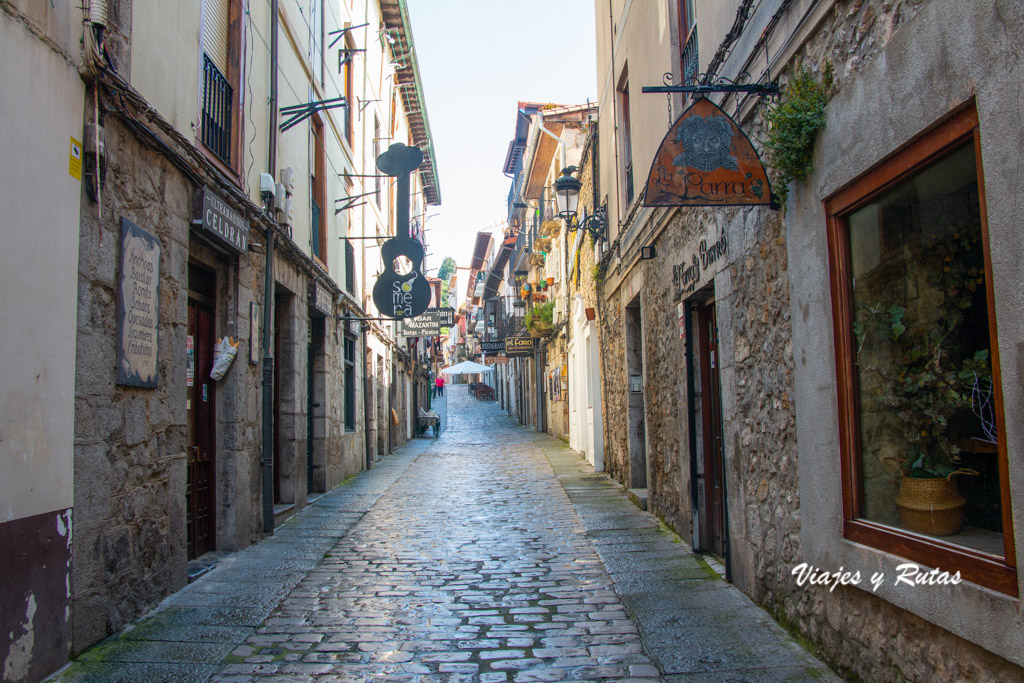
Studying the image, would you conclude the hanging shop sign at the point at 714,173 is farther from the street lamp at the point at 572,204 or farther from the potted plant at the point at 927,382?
the street lamp at the point at 572,204

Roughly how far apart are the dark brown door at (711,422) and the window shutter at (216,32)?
5022mm

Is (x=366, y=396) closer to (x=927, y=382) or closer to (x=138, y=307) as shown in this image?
(x=138, y=307)

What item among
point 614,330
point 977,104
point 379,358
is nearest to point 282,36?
point 614,330

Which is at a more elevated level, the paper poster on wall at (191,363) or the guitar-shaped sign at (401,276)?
the guitar-shaped sign at (401,276)

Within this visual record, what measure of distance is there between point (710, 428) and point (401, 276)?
8146 millimetres

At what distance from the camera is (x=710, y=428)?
6.71 m

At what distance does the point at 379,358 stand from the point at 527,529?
10980 mm

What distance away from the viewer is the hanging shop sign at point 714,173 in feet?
14.2

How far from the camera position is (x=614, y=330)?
11.6 m

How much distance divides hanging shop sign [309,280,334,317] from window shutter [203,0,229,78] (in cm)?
357

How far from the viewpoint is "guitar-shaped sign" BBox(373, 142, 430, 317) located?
533 inches

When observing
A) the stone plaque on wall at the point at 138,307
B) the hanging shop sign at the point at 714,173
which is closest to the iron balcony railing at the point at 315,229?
the stone plaque on wall at the point at 138,307

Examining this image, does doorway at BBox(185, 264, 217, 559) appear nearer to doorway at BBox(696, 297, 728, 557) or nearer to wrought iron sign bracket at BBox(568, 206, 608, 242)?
doorway at BBox(696, 297, 728, 557)

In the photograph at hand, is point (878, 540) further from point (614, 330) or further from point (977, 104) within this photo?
point (614, 330)
